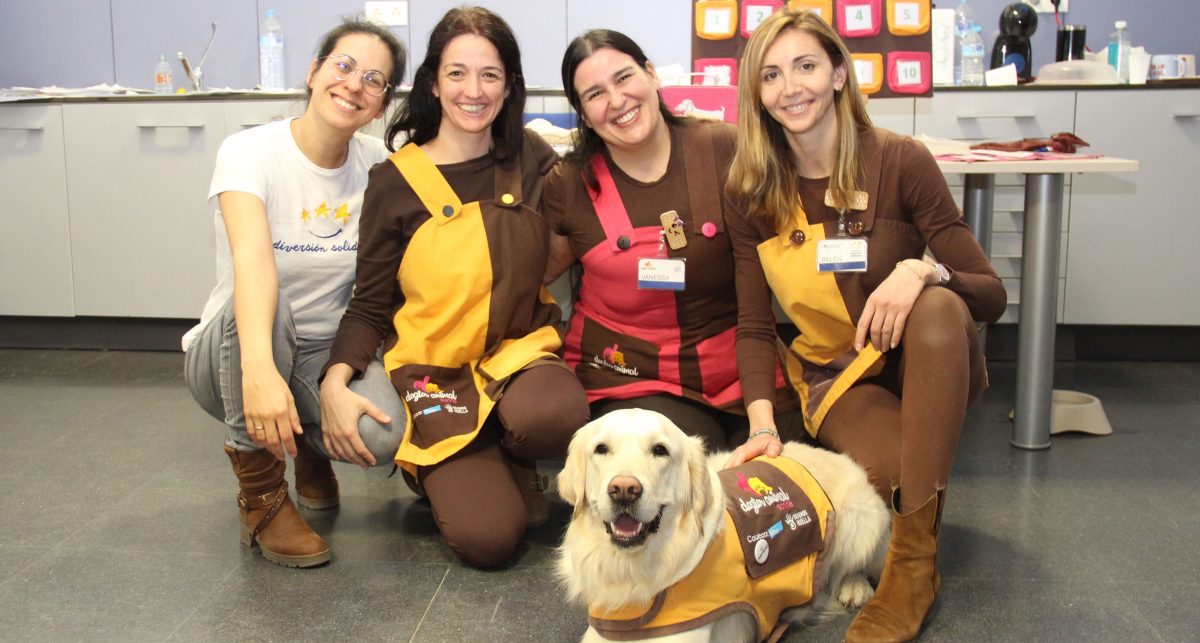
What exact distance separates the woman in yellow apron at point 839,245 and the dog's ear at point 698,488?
302mm

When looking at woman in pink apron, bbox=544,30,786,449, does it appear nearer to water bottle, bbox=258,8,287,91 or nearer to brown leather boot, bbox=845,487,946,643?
brown leather boot, bbox=845,487,946,643

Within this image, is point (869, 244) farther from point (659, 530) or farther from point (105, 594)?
point (105, 594)

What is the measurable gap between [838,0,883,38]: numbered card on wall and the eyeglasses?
1667 millimetres

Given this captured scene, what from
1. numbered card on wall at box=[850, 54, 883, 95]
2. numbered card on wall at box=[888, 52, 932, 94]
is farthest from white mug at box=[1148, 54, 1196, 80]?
numbered card on wall at box=[850, 54, 883, 95]

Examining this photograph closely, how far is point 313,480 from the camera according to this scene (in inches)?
99.4

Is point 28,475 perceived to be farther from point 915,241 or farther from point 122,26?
point 122,26

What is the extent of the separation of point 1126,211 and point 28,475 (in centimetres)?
355

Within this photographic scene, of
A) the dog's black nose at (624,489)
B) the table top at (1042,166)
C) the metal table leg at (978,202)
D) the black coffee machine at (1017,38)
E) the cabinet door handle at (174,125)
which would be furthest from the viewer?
the black coffee machine at (1017,38)

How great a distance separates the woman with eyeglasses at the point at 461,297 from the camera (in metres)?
2.20

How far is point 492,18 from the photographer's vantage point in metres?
2.24

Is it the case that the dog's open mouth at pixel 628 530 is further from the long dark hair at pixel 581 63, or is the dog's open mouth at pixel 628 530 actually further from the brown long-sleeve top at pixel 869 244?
the long dark hair at pixel 581 63

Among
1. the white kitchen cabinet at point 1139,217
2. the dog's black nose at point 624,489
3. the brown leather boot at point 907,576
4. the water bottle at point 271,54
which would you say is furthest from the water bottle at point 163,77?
the brown leather boot at point 907,576

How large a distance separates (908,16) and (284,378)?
2.21 meters

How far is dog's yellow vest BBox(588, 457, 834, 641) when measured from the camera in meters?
1.65
